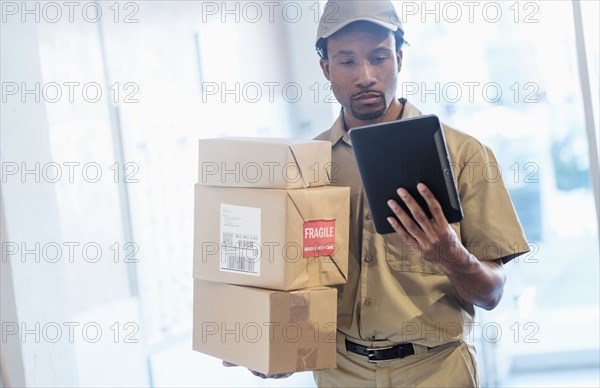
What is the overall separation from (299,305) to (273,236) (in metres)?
0.15

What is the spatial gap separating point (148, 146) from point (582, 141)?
1540 mm

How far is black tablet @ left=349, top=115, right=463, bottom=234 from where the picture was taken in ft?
4.72

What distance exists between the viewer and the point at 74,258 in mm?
2584

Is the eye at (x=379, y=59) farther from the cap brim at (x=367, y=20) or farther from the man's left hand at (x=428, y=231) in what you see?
the man's left hand at (x=428, y=231)

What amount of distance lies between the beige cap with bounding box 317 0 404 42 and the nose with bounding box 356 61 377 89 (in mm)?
92

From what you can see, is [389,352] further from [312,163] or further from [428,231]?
[312,163]

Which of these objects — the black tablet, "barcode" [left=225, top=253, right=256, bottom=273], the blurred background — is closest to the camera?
the black tablet

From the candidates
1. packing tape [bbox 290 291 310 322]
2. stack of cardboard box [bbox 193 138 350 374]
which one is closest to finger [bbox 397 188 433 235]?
stack of cardboard box [bbox 193 138 350 374]

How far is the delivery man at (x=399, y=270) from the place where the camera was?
1.60 m

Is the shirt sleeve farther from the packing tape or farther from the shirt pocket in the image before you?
the packing tape

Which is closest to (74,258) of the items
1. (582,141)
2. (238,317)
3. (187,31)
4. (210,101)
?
(210,101)

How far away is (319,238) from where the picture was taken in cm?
153

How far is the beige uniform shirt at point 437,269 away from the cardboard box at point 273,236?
11 centimetres

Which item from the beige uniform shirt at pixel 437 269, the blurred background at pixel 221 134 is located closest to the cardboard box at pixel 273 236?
the beige uniform shirt at pixel 437 269
